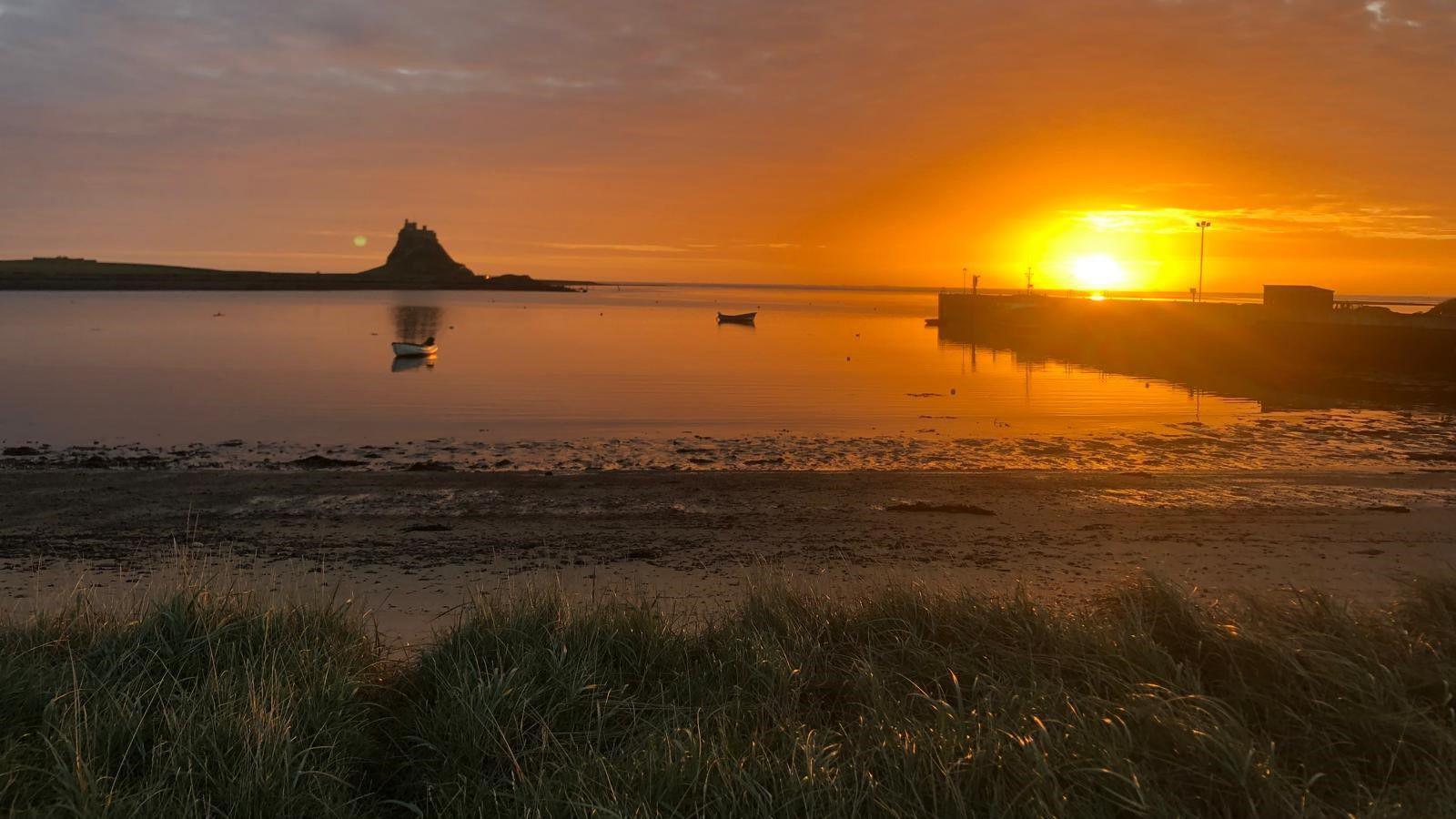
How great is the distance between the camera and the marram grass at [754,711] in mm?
4465

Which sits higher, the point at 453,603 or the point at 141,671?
the point at 141,671

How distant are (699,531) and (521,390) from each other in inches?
948

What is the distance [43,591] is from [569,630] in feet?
22.5

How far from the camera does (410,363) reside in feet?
152

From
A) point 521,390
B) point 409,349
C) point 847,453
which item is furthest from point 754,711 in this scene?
point 409,349

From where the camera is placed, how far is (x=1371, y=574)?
33.7 ft

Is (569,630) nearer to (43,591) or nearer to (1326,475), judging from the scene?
(43,591)

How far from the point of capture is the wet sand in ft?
33.2

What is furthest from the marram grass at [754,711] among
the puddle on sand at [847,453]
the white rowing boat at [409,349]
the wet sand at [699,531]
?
the white rowing boat at [409,349]

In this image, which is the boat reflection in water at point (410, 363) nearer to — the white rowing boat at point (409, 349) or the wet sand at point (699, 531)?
the white rowing boat at point (409, 349)

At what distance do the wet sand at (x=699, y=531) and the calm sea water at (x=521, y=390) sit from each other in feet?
25.6

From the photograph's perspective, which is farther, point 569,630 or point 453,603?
point 453,603

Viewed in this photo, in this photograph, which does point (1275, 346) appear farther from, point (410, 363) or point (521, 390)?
point (410, 363)

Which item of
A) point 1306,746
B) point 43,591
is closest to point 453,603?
point 43,591
